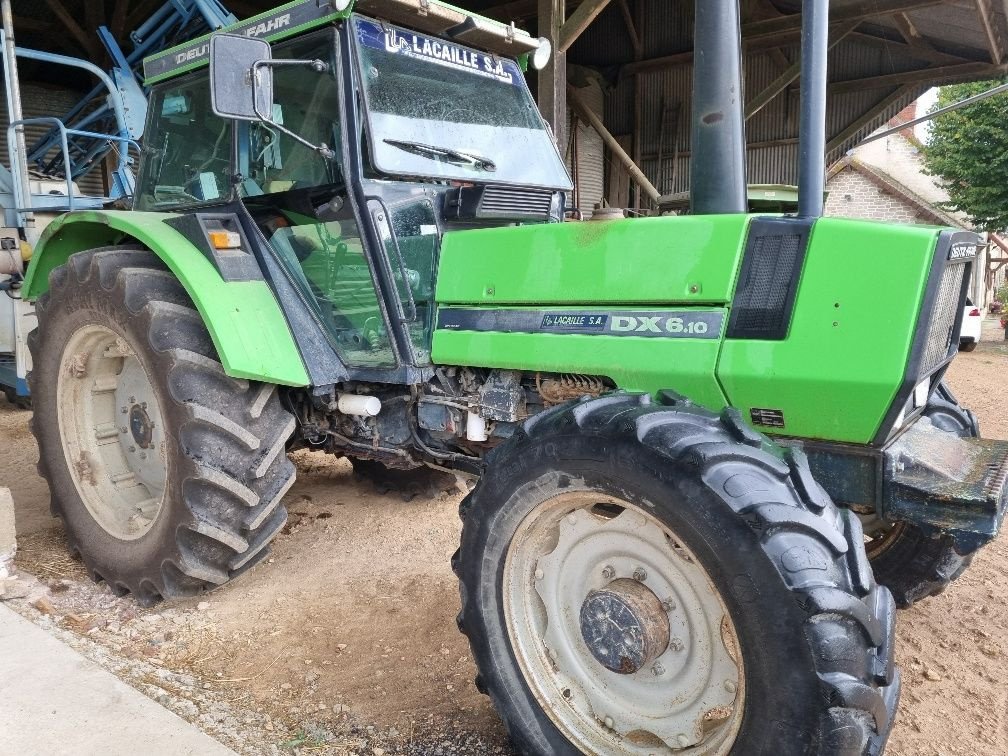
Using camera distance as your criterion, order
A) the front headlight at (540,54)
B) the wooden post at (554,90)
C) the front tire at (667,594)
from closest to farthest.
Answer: the front tire at (667,594) < the front headlight at (540,54) < the wooden post at (554,90)

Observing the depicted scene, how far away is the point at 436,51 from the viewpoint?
3031 mm

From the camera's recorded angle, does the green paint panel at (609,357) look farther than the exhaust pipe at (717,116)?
No

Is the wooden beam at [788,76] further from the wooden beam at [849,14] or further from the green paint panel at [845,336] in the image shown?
the green paint panel at [845,336]

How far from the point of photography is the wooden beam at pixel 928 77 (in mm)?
10758

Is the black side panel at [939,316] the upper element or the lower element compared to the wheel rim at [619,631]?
upper

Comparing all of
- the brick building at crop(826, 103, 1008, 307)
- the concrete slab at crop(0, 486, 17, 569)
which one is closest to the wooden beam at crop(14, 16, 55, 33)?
the concrete slab at crop(0, 486, 17, 569)

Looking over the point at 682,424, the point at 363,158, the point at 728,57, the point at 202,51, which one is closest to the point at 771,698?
the point at 682,424

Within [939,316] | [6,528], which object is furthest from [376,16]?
[6,528]

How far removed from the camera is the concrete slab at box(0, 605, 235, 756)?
2.15m

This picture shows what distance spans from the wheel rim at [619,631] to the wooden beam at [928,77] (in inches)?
448

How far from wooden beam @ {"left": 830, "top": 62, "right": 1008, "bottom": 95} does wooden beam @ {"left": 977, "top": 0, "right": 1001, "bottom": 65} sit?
0.25 meters

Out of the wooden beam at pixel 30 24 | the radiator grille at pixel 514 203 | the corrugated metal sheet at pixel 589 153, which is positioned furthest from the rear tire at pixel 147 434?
the corrugated metal sheet at pixel 589 153

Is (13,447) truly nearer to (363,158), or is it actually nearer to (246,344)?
(246,344)

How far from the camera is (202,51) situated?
3297 mm
